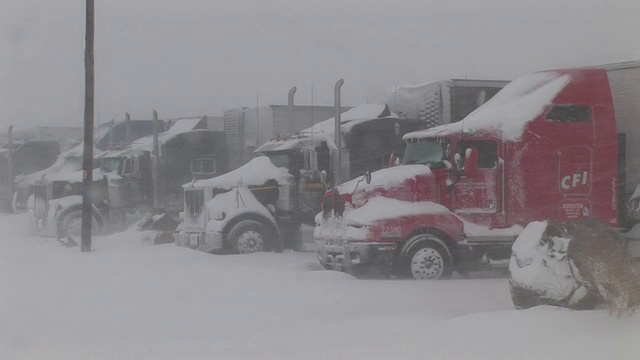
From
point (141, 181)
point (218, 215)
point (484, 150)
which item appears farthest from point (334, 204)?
point (141, 181)

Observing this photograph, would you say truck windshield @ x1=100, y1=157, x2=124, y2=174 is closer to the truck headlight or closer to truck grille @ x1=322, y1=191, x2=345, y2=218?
the truck headlight

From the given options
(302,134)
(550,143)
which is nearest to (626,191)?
(550,143)

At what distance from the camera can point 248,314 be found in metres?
8.96

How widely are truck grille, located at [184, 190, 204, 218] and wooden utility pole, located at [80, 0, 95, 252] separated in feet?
3.77

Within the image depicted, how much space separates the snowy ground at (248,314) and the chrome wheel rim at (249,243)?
2.31 ft

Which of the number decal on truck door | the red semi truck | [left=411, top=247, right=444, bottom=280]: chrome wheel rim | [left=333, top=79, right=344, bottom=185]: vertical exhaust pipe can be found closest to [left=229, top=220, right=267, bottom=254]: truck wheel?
the red semi truck

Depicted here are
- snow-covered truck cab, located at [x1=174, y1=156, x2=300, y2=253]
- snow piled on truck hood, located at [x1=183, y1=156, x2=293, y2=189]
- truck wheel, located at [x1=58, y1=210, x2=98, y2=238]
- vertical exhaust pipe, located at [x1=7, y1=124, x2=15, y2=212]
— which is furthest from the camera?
snow piled on truck hood, located at [x1=183, y1=156, x2=293, y2=189]

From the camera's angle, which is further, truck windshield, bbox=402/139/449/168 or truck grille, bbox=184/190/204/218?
truck grille, bbox=184/190/204/218

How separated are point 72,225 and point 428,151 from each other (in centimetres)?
423

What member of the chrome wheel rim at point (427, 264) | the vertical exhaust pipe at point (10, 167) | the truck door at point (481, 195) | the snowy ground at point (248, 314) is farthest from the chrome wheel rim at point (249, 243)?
the vertical exhaust pipe at point (10, 167)

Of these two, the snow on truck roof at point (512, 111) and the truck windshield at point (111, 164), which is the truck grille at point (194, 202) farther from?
the snow on truck roof at point (512, 111)

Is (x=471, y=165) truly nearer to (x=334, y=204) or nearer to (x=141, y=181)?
(x=334, y=204)

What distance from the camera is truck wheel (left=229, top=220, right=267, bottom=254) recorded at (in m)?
11.3

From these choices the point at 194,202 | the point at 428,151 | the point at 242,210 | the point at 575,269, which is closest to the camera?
the point at 575,269
